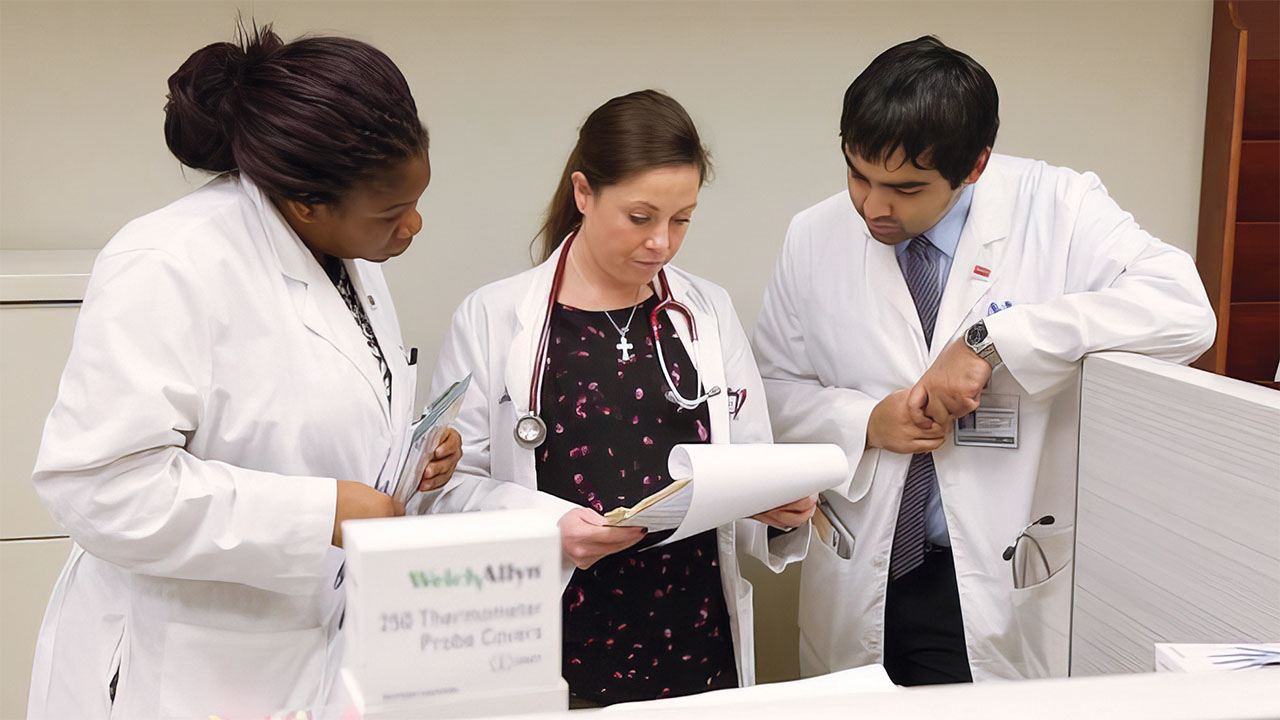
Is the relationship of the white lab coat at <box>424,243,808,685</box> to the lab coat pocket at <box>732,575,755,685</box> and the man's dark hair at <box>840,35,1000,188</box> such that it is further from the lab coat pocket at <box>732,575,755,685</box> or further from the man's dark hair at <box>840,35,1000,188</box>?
the man's dark hair at <box>840,35,1000,188</box>

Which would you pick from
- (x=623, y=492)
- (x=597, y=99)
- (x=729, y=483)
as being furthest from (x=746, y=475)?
(x=597, y=99)

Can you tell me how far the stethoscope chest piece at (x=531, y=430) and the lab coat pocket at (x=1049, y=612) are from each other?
885 millimetres

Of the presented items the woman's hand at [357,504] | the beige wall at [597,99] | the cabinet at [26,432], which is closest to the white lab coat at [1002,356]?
the beige wall at [597,99]

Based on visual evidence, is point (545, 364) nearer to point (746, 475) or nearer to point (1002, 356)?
point (746, 475)

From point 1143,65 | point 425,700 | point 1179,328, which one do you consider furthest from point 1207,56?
point 425,700

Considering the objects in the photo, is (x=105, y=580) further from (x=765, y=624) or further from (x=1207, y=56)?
(x=1207, y=56)

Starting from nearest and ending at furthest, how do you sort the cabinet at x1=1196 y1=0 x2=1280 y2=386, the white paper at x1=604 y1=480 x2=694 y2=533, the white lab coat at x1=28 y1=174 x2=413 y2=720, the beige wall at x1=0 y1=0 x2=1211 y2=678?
the white lab coat at x1=28 y1=174 x2=413 y2=720 → the white paper at x1=604 y1=480 x2=694 y2=533 → the beige wall at x1=0 y1=0 x2=1211 y2=678 → the cabinet at x1=1196 y1=0 x2=1280 y2=386

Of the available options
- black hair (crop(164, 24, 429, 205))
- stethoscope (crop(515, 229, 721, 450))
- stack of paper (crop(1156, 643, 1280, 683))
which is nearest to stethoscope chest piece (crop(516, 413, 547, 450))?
stethoscope (crop(515, 229, 721, 450))

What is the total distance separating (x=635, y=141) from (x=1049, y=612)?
1.08 metres

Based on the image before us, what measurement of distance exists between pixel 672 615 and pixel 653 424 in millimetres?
327

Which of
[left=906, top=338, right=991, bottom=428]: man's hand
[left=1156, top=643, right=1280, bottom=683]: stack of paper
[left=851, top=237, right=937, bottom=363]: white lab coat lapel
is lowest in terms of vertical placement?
[left=1156, top=643, right=1280, bottom=683]: stack of paper

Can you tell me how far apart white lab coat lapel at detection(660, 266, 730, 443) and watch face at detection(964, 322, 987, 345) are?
415mm

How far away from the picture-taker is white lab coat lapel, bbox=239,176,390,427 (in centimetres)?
133

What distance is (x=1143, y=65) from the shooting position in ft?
8.76
